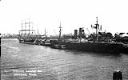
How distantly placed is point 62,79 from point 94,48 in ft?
192

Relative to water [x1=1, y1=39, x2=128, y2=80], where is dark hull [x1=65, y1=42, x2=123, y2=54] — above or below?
above

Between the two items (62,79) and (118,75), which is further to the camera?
(62,79)

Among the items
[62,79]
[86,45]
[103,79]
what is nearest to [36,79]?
[62,79]

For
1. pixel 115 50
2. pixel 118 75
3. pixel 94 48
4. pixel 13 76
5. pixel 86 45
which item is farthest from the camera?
pixel 86 45

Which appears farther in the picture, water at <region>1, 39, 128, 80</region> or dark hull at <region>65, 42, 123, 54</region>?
dark hull at <region>65, 42, 123, 54</region>

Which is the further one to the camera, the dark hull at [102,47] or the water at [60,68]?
the dark hull at [102,47]

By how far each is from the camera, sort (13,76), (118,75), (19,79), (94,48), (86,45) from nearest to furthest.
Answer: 1. (118,75)
2. (19,79)
3. (13,76)
4. (94,48)
5. (86,45)

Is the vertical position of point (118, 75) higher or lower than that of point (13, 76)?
higher

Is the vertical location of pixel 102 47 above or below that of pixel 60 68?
above

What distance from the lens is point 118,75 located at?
1416 cm

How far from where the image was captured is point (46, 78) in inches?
1123

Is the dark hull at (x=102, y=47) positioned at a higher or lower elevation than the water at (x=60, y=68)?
higher

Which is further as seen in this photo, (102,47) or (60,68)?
(102,47)

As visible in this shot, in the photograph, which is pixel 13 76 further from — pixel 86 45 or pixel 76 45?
pixel 76 45
